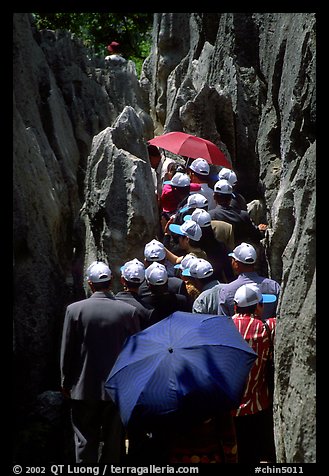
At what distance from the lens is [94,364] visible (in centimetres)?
636

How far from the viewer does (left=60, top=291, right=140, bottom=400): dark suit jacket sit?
6336mm

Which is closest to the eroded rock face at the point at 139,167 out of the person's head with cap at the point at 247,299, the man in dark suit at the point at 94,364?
the person's head with cap at the point at 247,299

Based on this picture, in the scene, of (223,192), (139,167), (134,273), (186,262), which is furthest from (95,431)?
(223,192)

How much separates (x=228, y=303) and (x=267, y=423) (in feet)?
3.71

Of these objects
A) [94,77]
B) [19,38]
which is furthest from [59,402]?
[94,77]

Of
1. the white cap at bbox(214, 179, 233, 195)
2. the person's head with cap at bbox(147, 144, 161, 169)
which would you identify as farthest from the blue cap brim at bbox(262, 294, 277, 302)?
the person's head with cap at bbox(147, 144, 161, 169)

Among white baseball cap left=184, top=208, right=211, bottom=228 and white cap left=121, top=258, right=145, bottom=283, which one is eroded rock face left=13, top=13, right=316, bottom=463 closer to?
white baseball cap left=184, top=208, right=211, bottom=228

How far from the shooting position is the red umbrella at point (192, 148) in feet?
33.0

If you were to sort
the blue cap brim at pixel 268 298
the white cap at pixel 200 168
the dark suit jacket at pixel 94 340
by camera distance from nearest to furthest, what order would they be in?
1. the dark suit jacket at pixel 94 340
2. the blue cap brim at pixel 268 298
3. the white cap at pixel 200 168

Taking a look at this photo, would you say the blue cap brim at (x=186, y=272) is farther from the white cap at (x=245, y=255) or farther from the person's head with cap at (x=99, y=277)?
the person's head with cap at (x=99, y=277)

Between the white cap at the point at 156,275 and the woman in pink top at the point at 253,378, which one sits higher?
the white cap at the point at 156,275

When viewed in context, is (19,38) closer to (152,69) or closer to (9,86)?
(9,86)

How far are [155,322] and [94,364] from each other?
0.64m

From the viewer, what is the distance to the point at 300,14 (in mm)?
8305
